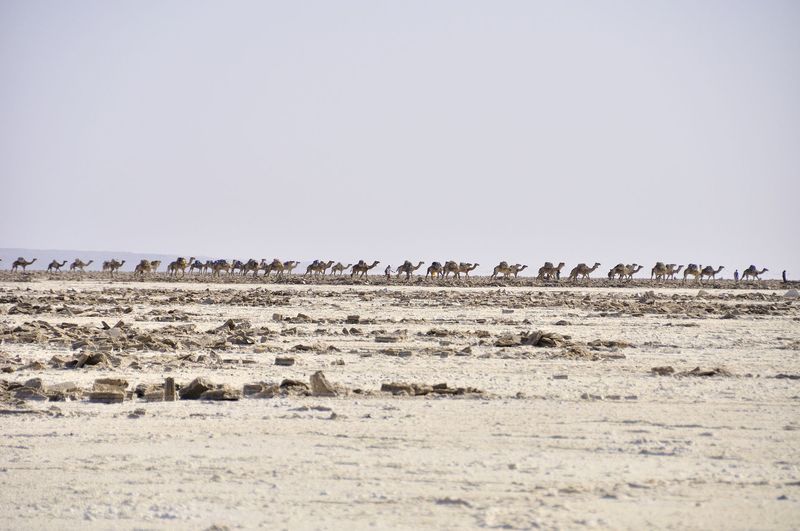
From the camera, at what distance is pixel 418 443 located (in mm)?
9117

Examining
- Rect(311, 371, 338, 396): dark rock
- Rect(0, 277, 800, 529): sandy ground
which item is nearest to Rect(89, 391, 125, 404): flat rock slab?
Rect(0, 277, 800, 529): sandy ground

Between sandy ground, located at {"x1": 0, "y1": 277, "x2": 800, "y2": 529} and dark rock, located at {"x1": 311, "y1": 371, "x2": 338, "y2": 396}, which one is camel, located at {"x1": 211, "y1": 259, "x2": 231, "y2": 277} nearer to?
sandy ground, located at {"x1": 0, "y1": 277, "x2": 800, "y2": 529}

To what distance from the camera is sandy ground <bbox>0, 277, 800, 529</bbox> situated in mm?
7035

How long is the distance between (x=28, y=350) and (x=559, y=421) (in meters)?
9.53

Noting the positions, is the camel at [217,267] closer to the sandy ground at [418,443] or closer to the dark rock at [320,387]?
the sandy ground at [418,443]

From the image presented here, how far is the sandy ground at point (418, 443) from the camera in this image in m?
7.04

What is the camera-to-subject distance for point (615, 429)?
31.8 feet

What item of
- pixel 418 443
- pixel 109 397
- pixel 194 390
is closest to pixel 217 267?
pixel 194 390

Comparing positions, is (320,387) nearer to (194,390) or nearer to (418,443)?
(194,390)

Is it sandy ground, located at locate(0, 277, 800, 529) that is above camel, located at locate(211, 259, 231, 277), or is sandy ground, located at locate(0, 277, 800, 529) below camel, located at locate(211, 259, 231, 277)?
below

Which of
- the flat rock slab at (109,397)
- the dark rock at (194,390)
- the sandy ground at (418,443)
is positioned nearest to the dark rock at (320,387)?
the sandy ground at (418,443)

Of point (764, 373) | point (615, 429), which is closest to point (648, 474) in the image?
point (615, 429)

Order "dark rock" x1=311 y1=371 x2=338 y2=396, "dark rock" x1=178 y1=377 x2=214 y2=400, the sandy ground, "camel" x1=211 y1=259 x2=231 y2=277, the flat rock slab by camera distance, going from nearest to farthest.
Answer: the sandy ground < the flat rock slab < "dark rock" x1=178 y1=377 x2=214 y2=400 < "dark rock" x1=311 y1=371 x2=338 y2=396 < "camel" x1=211 y1=259 x2=231 y2=277

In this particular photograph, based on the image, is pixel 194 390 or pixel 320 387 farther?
pixel 320 387
